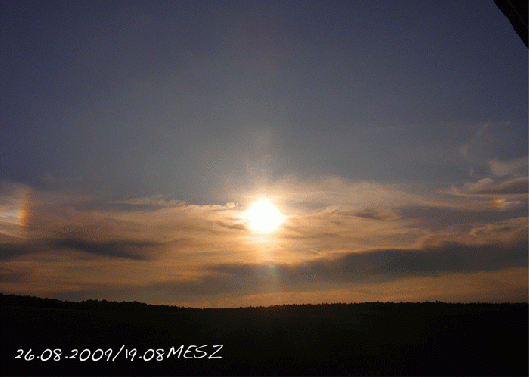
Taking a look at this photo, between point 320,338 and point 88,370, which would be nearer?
point 88,370

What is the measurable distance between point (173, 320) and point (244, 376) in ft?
35.4

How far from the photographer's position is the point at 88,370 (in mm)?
19188

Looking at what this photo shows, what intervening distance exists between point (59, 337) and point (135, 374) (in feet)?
21.1

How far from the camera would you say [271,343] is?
22.9 meters

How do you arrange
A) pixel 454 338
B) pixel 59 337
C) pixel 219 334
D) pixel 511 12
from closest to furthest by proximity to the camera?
1. pixel 511 12
2. pixel 454 338
3. pixel 59 337
4. pixel 219 334

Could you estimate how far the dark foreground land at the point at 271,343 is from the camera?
731 inches

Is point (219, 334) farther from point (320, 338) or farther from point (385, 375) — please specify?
point (385, 375)

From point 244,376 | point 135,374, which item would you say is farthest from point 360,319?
point 135,374

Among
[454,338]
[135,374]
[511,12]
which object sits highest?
[511,12]

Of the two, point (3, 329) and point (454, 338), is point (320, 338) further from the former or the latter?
point (3, 329)

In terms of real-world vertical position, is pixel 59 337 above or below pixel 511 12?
below

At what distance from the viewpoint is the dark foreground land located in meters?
18.6

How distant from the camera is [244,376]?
1844 cm

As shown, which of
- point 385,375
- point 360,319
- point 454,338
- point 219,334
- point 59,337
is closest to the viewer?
point 385,375
